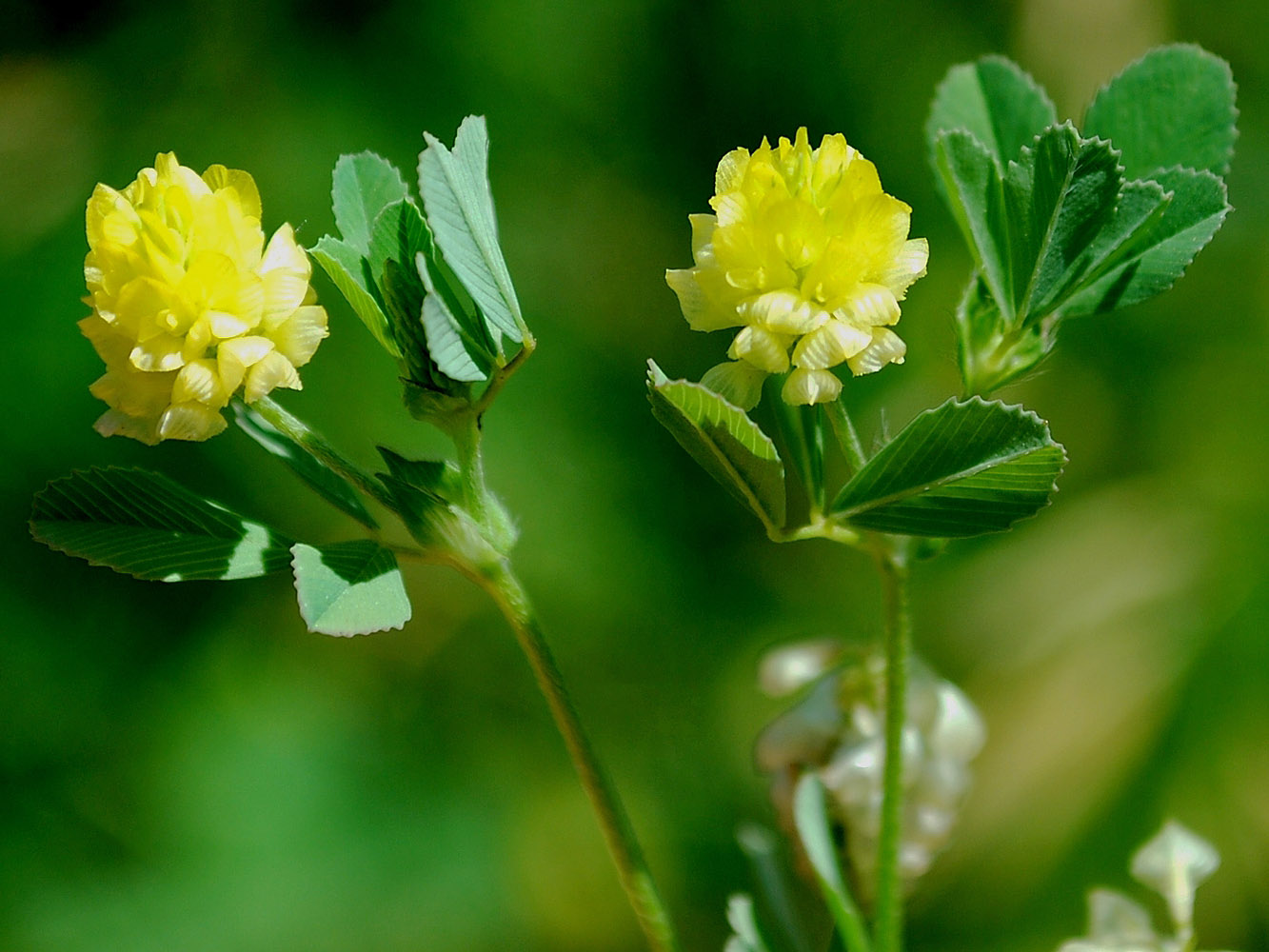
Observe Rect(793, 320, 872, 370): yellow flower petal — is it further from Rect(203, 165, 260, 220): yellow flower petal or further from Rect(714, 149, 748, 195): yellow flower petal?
Rect(203, 165, 260, 220): yellow flower petal

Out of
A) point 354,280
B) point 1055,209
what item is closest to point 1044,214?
point 1055,209

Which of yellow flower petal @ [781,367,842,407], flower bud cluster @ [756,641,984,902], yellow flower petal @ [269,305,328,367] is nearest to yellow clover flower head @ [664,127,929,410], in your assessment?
yellow flower petal @ [781,367,842,407]

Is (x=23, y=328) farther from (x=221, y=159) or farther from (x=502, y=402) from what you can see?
(x=502, y=402)

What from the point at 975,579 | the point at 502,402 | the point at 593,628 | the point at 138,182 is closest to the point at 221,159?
the point at 502,402

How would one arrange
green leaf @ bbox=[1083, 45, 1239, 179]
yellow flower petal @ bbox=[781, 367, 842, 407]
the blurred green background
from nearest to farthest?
yellow flower petal @ bbox=[781, 367, 842, 407] → green leaf @ bbox=[1083, 45, 1239, 179] → the blurred green background

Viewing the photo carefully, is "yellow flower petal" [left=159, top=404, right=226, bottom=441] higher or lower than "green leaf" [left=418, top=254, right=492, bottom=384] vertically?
lower

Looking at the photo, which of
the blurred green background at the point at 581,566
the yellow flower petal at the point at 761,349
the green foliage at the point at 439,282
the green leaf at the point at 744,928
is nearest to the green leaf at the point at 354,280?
the green foliage at the point at 439,282
